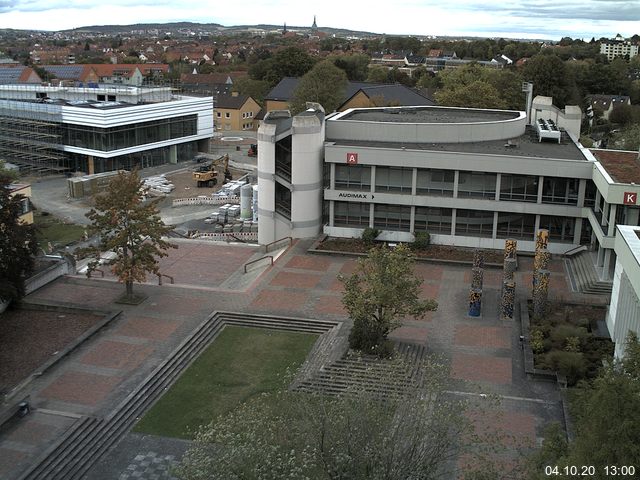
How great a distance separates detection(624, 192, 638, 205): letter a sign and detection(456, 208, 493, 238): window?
9.37 metres

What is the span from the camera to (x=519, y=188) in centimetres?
4334

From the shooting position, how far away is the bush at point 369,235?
44.7 m

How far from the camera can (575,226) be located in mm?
42750

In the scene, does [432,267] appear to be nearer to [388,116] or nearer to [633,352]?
[388,116]

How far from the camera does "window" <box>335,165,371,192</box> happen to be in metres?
45.3

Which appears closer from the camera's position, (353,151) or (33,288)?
(33,288)

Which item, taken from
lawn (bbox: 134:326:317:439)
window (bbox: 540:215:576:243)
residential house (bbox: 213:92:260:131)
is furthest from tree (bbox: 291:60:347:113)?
lawn (bbox: 134:326:317:439)

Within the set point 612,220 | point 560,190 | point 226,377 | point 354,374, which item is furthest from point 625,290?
point 560,190

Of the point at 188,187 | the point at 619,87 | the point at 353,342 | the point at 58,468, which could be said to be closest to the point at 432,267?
the point at 353,342

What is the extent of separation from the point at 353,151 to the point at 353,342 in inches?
680

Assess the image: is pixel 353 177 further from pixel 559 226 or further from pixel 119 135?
pixel 119 135

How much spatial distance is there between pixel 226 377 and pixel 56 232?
29.7 metres

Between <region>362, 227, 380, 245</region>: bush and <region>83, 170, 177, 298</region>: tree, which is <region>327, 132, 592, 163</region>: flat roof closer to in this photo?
<region>362, 227, 380, 245</region>: bush

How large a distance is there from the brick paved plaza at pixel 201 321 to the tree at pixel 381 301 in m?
2.21
